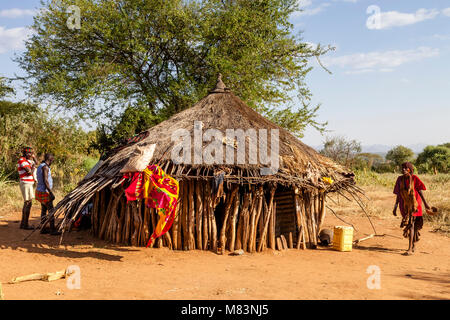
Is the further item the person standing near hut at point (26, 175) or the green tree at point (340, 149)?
the green tree at point (340, 149)

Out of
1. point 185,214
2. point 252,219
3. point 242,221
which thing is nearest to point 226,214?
point 242,221

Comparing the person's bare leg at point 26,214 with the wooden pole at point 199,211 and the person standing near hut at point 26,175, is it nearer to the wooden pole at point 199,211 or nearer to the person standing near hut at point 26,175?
the person standing near hut at point 26,175

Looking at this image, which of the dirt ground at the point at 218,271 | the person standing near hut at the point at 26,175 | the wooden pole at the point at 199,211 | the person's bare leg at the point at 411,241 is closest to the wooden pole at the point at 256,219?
the dirt ground at the point at 218,271

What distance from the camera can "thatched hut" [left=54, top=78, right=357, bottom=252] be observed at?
740 centimetres

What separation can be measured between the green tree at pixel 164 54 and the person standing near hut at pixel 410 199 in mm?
6931

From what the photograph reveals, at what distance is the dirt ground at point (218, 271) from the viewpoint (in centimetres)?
511

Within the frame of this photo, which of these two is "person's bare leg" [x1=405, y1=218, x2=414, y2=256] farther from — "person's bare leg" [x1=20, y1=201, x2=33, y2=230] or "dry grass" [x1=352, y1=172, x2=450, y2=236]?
"person's bare leg" [x1=20, y1=201, x2=33, y2=230]
